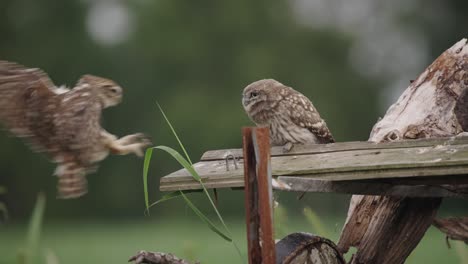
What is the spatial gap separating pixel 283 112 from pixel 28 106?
2074mm

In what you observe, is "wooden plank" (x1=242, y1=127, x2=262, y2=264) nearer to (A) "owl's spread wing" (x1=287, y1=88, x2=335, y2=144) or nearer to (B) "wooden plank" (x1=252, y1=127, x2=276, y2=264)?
(B) "wooden plank" (x1=252, y1=127, x2=276, y2=264)

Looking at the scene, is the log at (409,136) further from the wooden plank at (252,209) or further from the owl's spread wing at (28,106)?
→ the owl's spread wing at (28,106)

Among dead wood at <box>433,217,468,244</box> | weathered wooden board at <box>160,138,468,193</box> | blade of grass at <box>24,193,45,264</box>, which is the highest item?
weathered wooden board at <box>160,138,468,193</box>

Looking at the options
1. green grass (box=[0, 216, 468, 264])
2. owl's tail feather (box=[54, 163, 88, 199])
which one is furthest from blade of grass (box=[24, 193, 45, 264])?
green grass (box=[0, 216, 468, 264])

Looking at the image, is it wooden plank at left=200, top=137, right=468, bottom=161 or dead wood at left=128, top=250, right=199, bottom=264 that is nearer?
dead wood at left=128, top=250, right=199, bottom=264

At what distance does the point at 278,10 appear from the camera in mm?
47406

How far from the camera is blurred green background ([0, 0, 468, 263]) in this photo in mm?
39094

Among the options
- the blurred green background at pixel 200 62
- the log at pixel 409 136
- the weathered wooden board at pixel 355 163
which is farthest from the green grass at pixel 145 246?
the blurred green background at pixel 200 62

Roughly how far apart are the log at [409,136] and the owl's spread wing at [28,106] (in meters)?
1.85

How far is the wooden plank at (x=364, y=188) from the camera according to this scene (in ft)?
14.4

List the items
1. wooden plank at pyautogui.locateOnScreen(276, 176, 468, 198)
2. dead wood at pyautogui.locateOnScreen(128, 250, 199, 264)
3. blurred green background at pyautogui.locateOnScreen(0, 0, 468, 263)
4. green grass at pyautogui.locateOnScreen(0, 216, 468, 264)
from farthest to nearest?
1. blurred green background at pyautogui.locateOnScreen(0, 0, 468, 263)
2. green grass at pyautogui.locateOnScreen(0, 216, 468, 264)
3. wooden plank at pyautogui.locateOnScreen(276, 176, 468, 198)
4. dead wood at pyautogui.locateOnScreen(128, 250, 199, 264)

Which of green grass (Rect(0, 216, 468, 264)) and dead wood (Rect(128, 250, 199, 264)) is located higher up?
dead wood (Rect(128, 250, 199, 264))

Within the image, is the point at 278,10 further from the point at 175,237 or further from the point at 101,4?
the point at 175,237

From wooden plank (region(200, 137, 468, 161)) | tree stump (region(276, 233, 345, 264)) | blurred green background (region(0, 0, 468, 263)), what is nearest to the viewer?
wooden plank (region(200, 137, 468, 161))
